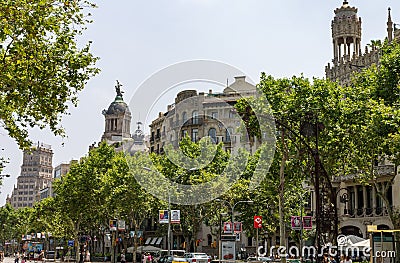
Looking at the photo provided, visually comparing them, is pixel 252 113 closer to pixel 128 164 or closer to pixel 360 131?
pixel 360 131

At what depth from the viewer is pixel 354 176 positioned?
162 ft

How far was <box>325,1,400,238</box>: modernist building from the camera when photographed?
5247cm

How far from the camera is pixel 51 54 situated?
20.7 m

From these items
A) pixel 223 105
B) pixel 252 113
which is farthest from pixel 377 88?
pixel 223 105

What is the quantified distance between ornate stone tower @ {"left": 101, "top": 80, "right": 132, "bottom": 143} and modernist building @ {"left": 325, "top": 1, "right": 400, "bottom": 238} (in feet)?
224

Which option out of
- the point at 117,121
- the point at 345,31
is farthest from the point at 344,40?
the point at 117,121

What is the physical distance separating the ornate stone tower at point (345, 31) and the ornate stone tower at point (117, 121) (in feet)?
228

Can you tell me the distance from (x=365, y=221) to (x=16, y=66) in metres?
42.8

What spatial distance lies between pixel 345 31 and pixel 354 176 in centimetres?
2114

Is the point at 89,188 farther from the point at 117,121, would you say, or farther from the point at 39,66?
the point at 117,121

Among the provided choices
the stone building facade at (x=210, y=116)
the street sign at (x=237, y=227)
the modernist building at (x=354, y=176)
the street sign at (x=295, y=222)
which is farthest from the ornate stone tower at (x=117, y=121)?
the street sign at (x=295, y=222)

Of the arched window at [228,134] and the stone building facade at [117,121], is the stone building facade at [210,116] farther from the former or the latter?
the stone building facade at [117,121]

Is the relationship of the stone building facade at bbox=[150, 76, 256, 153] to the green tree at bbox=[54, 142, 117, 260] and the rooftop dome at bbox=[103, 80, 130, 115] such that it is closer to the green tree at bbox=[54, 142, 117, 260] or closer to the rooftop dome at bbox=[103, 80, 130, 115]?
the green tree at bbox=[54, 142, 117, 260]

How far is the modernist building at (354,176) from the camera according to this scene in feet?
172
